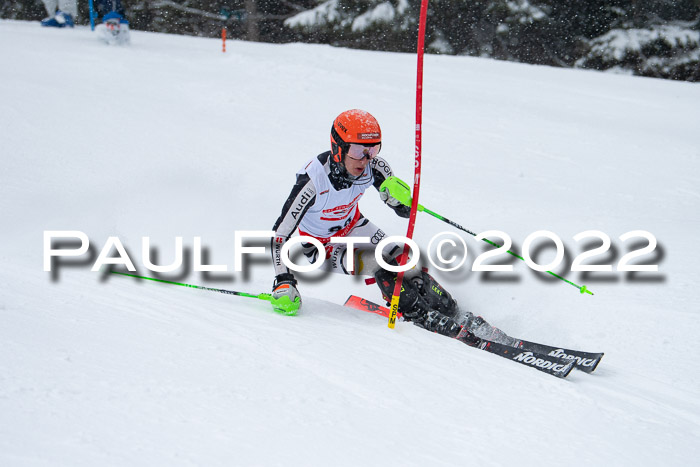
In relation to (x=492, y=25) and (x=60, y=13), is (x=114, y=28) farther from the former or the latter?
(x=492, y=25)

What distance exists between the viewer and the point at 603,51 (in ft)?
50.9

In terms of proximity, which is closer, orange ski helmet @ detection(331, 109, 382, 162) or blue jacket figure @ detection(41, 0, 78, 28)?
orange ski helmet @ detection(331, 109, 382, 162)

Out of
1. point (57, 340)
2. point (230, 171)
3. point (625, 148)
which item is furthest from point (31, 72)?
point (625, 148)

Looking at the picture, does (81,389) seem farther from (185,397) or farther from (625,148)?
(625,148)

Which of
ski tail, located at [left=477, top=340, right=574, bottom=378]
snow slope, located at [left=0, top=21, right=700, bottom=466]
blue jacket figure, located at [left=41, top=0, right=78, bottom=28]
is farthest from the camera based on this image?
blue jacket figure, located at [left=41, top=0, right=78, bottom=28]

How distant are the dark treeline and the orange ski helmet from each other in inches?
544

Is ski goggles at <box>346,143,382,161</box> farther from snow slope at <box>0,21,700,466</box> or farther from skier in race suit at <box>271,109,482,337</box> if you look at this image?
snow slope at <box>0,21,700,466</box>

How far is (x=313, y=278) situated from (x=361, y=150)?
7.72 ft

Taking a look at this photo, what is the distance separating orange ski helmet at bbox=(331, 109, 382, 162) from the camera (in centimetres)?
388

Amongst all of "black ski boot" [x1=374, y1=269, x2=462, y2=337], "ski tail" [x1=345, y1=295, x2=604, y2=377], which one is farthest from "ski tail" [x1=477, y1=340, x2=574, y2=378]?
"black ski boot" [x1=374, y1=269, x2=462, y2=337]

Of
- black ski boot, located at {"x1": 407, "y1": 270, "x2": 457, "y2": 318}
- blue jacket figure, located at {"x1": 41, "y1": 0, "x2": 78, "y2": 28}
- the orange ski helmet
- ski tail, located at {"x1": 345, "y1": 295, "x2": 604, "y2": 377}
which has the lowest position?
ski tail, located at {"x1": 345, "y1": 295, "x2": 604, "y2": 377}

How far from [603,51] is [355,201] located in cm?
1378

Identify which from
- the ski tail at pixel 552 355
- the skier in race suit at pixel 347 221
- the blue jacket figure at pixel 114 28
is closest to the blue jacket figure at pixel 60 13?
Answer: the blue jacket figure at pixel 114 28

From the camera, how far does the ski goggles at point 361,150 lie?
12.9ft
